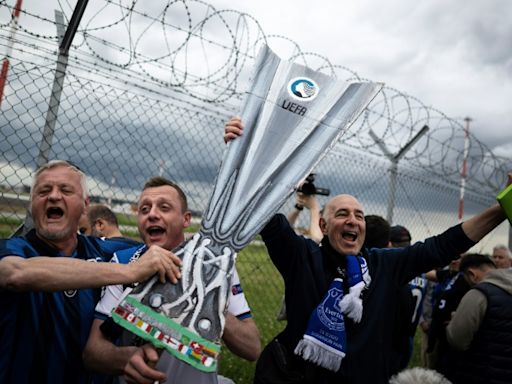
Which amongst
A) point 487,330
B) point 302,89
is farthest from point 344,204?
point 487,330

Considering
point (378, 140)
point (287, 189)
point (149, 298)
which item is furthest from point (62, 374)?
point (378, 140)

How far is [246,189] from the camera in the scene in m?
1.70

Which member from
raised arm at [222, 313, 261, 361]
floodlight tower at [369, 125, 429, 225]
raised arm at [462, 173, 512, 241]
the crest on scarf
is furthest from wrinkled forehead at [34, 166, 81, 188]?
floodlight tower at [369, 125, 429, 225]

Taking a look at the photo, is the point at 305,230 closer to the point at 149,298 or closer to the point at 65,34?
the point at 65,34

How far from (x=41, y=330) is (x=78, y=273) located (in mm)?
400

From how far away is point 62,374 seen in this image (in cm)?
173

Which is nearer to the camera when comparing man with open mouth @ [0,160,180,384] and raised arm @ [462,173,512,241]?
man with open mouth @ [0,160,180,384]

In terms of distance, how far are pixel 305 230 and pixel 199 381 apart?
2.75m

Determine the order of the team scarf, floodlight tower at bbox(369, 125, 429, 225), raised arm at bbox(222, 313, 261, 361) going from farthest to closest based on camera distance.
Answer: floodlight tower at bbox(369, 125, 429, 225)
the team scarf
raised arm at bbox(222, 313, 261, 361)

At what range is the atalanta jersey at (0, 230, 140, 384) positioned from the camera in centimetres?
165

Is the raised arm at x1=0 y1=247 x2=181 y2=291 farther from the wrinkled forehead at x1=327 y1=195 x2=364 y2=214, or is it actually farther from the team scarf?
the wrinkled forehead at x1=327 y1=195 x2=364 y2=214

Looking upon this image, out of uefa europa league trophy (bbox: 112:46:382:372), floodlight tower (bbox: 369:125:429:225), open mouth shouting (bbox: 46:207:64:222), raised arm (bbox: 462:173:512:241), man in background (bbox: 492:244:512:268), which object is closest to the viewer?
uefa europa league trophy (bbox: 112:46:382:372)

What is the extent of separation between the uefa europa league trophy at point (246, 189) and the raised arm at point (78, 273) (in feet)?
0.15

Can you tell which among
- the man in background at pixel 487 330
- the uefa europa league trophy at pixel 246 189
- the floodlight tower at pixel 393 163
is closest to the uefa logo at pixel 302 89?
the uefa europa league trophy at pixel 246 189
